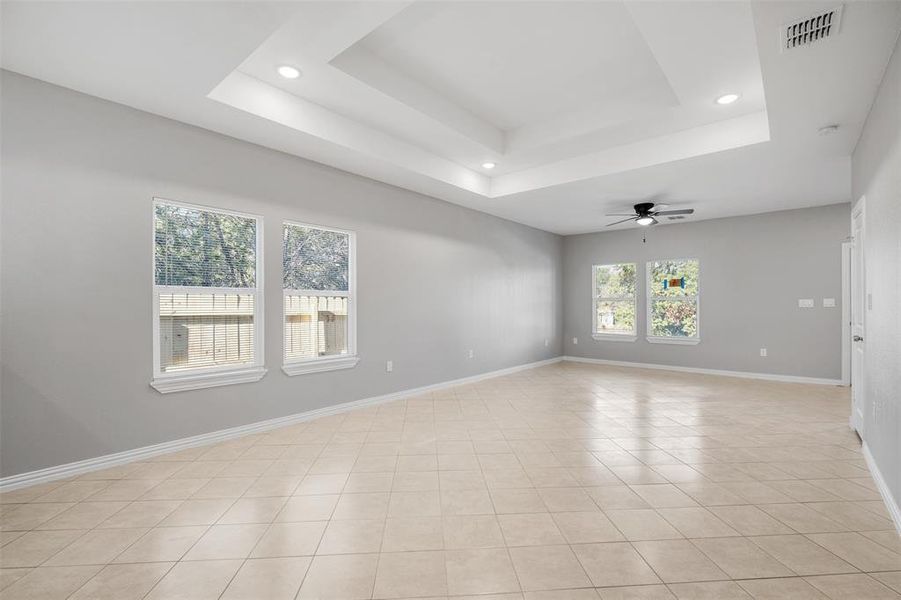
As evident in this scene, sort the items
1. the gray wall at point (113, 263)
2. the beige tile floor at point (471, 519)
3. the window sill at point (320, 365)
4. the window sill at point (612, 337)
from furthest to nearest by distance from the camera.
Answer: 1. the window sill at point (612, 337)
2. the window sill at point (320, 365)
3. the gray wall at point (113, 263)
4. the beige tile floor at point (471, 519)

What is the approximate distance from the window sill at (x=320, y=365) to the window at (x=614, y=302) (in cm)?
548

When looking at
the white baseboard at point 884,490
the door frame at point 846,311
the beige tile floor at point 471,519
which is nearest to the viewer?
the beige tile floor at point 471,519

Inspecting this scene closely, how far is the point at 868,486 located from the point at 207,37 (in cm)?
496

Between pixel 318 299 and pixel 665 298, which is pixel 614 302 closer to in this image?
pixel 665 298

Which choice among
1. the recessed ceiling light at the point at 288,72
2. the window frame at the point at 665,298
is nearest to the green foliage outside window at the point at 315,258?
the recessed ceiling light at the point at 288,72

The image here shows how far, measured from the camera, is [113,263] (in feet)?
9.93

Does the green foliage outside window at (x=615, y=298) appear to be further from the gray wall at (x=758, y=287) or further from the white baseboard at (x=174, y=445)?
the white baseboard at (x=174, y=445)

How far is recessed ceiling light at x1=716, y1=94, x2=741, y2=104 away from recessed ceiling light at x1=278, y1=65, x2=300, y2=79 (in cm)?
341

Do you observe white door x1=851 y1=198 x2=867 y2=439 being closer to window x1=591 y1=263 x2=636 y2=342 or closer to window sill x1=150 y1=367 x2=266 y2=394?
window x1=591 y1=263 x2=636 y2=342

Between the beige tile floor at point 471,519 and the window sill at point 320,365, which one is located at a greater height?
the window sill at point 320,365

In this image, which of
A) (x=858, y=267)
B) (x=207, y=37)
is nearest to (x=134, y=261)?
(x=207, y=37)

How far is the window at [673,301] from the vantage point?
7.19 metres

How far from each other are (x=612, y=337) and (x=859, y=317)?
4583 mm

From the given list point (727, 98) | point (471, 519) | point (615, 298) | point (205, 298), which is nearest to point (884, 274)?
point (727, 98)
